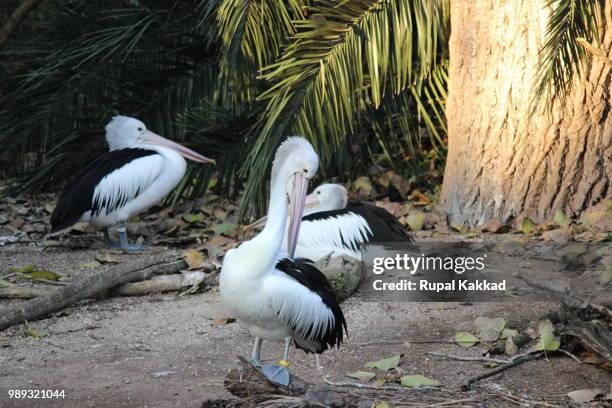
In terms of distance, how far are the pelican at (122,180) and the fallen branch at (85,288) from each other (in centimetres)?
162

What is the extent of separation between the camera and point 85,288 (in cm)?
564

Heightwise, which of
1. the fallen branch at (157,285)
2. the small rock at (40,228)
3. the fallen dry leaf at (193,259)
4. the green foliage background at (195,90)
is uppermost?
the green foliage background at (195,90)

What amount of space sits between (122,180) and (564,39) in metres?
3.80

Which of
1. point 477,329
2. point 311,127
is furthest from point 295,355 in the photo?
point 311,127

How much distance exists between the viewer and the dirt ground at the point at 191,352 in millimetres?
4242

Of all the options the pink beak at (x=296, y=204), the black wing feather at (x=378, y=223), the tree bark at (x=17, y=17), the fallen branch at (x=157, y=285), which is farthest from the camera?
the tree bark at (x=17, y=17)

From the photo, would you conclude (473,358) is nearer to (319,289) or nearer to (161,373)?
(319,289)

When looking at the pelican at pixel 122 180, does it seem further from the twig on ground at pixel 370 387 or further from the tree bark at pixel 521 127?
the twig on ground at pixel 370 387

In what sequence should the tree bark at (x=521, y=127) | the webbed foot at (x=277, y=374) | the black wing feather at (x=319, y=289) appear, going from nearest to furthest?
the webbed foot at (x=277, y=374), the black wing feather at (x=319, y=289), the tree bark at (x=521, y=127)

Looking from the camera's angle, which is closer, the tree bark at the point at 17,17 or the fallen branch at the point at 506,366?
the fallen branch at the point at 506,366

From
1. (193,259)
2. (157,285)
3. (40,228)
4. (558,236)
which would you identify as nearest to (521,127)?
(558,236)

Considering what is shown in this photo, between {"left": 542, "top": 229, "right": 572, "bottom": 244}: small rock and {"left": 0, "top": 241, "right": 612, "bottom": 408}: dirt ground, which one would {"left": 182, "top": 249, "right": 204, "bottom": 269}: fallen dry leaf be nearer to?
{"left": 0, "top": 241, "right": 612, "bottom": 408}: dirt ground

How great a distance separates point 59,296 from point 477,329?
2.47m

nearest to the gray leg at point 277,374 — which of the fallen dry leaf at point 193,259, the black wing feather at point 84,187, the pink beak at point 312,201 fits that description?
the fallen dry leaf at point 193,259
